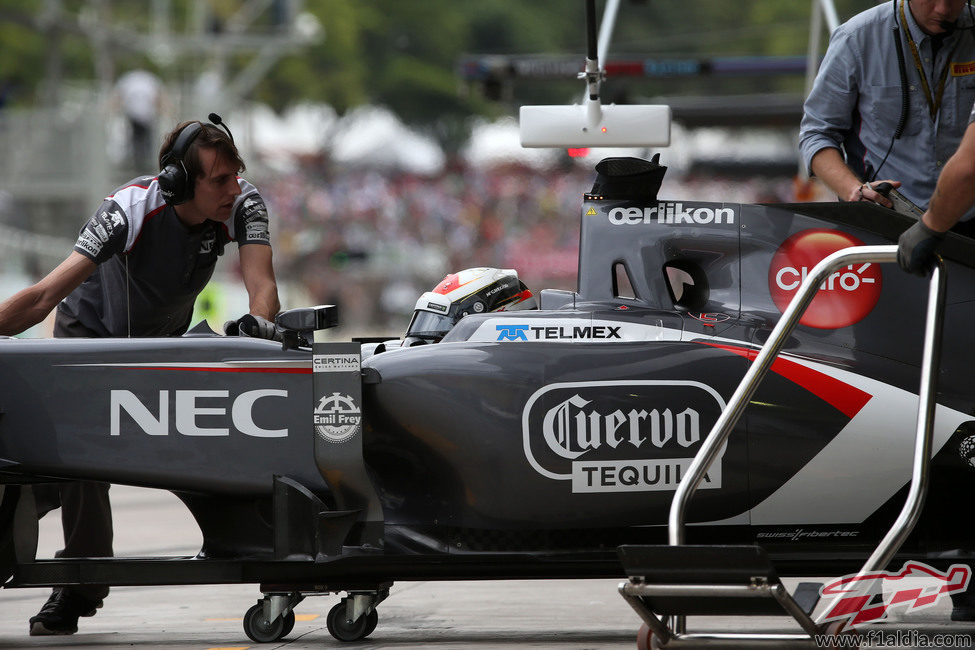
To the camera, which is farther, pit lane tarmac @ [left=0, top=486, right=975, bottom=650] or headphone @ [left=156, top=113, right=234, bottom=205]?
headphone @ [left=156, top=113, right=234, bottom=205]

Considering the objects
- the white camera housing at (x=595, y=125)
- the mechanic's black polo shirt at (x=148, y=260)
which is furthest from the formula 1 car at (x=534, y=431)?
the mechanic's black polo shirt at (x=148, y=260)

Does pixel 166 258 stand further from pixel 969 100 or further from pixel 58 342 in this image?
pixel 969 100

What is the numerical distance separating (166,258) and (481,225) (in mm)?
25682

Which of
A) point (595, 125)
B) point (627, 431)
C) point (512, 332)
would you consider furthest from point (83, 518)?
point (595, 125)

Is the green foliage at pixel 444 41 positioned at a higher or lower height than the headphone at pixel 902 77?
higher

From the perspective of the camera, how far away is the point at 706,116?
54.0 ft

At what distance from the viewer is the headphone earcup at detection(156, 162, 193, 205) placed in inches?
170

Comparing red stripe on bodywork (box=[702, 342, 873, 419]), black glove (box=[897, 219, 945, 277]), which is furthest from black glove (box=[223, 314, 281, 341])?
black glove (box=[897, 219, 945, 277])

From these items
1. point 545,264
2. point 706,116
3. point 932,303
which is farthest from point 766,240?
point 545,264

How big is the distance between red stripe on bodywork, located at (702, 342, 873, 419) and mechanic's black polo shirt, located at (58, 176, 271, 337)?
185cm

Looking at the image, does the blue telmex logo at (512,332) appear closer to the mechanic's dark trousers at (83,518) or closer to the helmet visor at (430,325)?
the helmet visor at (430,325)

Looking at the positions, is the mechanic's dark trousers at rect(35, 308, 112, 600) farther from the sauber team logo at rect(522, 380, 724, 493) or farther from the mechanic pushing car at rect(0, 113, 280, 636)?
the sauber team logo at rect(522, 380, 724, 493)

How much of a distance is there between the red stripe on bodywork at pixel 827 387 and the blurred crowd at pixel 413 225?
22036 millimetres

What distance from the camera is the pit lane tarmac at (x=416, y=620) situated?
4121 millimetres
